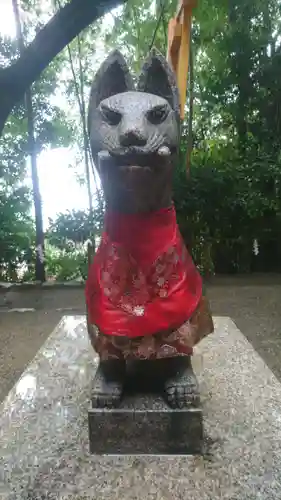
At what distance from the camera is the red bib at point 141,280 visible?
1.00m

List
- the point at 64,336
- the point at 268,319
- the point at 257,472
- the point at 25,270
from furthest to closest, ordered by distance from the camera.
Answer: the point at 25,270 < the point at 268,319 < the point at 64,336 < the point at 257,472

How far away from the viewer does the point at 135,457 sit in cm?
100

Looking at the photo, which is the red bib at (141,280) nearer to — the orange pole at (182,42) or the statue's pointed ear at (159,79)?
the statue's pointed ear at (159,79)

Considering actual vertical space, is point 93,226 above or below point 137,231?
below

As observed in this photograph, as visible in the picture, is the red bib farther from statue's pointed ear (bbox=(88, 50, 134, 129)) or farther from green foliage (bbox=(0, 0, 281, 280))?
green foliage (bbox=(0, 0, 281, 280))

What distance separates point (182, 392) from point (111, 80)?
0.70 meters

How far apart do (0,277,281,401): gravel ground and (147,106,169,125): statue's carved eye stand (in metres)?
1.57

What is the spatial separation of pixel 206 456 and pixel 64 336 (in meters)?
1.01

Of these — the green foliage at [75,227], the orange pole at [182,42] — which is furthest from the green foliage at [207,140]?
the orange pole at [182,42]

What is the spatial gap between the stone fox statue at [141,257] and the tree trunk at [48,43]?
2253mm

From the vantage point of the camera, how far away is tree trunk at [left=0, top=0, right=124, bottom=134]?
3002 millimetres

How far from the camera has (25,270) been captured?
449cm

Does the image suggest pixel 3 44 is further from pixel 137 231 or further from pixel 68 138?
pixel 137 231

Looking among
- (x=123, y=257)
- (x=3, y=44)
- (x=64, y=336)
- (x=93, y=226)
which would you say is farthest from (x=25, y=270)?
(x=123, y=257)
